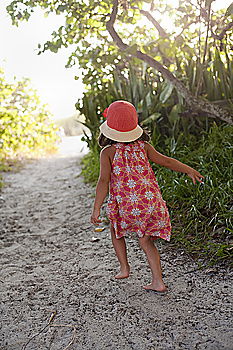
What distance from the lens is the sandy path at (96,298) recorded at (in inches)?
74.7

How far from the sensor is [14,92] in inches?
308

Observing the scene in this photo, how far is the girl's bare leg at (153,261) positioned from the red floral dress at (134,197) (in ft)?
0.14

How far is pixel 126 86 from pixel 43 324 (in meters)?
3.38

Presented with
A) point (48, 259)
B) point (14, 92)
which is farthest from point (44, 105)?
point (48, 259)

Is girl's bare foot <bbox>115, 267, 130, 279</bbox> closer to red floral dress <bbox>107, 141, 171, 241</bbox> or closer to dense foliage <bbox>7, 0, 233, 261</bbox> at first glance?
red floral dress <bbox>107, 141, 171, 241</bbox>

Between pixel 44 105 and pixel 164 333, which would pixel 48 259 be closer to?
pixel 164 333

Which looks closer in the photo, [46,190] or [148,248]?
[148,248]

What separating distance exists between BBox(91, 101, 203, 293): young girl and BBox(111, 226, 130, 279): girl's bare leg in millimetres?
72

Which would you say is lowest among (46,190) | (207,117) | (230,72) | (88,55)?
(46,190)

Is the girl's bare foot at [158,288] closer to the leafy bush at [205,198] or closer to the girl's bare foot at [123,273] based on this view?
the girl's bare foot at [123,273]

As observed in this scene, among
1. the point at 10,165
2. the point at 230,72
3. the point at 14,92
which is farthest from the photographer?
the point at 14,92

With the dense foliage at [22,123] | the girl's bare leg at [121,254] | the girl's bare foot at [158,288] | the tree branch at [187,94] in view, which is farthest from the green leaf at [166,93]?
the dense foliage at [22,123]

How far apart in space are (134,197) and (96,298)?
604 millimetres

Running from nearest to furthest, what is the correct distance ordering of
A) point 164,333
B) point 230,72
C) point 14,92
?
point 164,333 < point 230,72 < point 14,92
